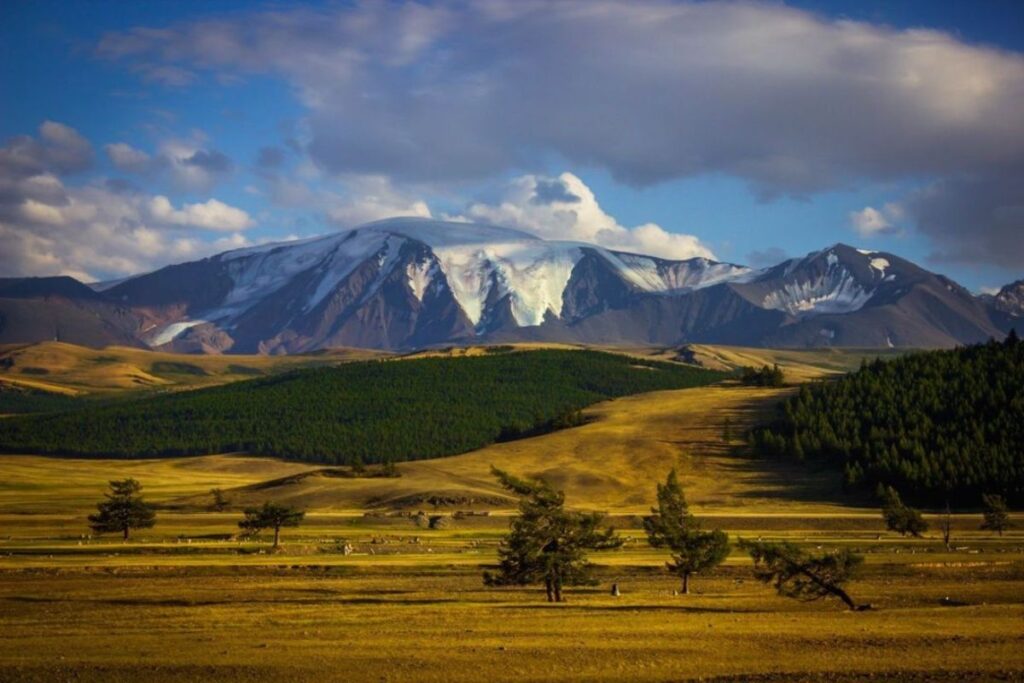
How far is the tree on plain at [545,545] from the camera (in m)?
67.2

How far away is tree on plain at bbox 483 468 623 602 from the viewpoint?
6719cm

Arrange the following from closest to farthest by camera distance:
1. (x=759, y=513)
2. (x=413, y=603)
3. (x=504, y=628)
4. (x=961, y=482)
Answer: (x=504, y=628), (x=413, y=603), (x=759, y=513), (x=961, y=482)

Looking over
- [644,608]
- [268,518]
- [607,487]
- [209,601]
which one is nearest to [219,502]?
[268,518]

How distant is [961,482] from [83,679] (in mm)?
140299

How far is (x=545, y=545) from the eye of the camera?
6794cm

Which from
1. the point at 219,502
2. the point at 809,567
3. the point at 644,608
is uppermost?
the point at 809,567

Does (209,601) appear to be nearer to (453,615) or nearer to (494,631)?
(453,615)

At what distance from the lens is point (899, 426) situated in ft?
615

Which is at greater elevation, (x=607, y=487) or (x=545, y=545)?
(x=607, y=487)

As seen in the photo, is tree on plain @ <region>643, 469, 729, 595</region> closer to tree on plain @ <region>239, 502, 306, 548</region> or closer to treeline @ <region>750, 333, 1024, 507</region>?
tree on plain @ <region>239, 502, 306, 548</region>

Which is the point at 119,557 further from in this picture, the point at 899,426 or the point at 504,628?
the point at 899,426

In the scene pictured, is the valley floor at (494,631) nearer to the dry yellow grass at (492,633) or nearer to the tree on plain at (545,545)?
the dry yellow grass at (492,633)

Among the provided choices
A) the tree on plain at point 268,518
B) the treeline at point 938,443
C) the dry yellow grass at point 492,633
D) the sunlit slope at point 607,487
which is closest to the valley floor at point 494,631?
the dry yellow grass at point 492,633

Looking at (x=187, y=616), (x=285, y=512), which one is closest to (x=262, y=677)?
(x=187, y=616)
